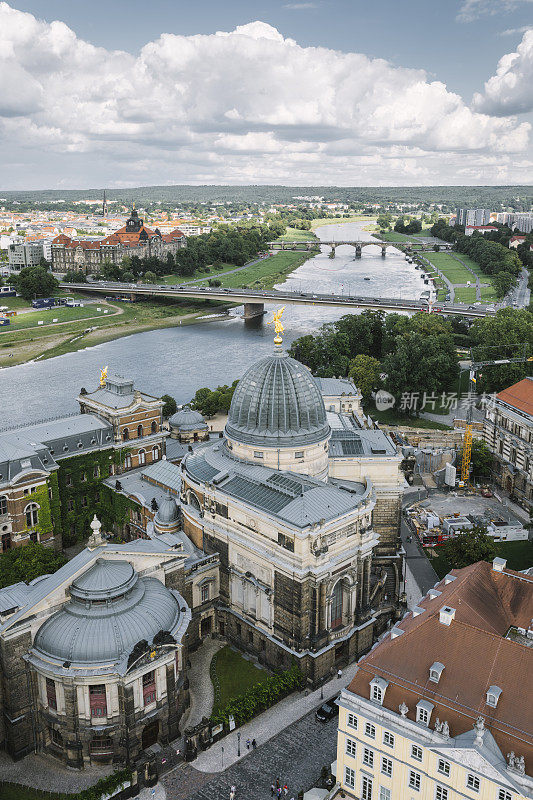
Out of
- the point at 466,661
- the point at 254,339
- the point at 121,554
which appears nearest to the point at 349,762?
the point at 466,661

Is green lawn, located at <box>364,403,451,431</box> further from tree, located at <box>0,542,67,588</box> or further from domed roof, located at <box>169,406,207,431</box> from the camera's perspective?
tree, located at <box>0,542,67,588</box>

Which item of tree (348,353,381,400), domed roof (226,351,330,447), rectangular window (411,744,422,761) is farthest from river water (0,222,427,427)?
rectangular window (411,744,422,761)

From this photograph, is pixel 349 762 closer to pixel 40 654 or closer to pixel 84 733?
pixel 84 733

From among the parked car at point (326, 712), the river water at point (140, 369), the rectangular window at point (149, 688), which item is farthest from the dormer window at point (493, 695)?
the river water at point (140, 369)

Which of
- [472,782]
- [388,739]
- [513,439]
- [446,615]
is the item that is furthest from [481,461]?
[472,782]

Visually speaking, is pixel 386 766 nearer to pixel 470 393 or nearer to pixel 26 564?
pixel 26 564
